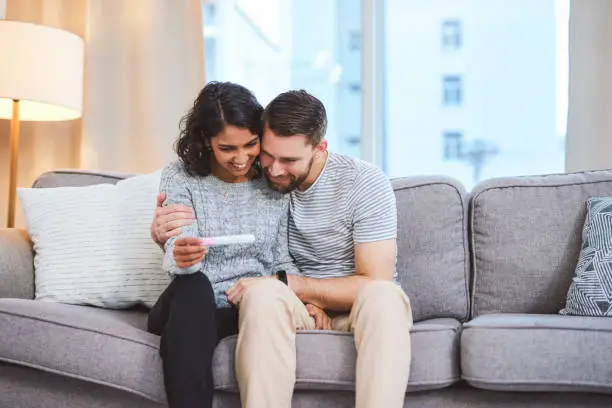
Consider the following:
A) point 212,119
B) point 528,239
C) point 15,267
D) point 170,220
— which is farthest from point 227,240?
point 528,239

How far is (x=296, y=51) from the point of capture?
127 inches

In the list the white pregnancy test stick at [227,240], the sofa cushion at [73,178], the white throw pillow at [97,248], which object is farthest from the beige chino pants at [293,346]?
the sofa cushion at [73,178]

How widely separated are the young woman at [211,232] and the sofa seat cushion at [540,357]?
53 cm

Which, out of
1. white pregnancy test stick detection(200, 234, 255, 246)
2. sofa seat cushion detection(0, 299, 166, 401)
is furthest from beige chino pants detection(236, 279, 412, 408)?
sofa seat cushion detection(0, 299, 166, 401)

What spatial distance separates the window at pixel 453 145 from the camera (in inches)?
121

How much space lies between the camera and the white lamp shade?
2.62m

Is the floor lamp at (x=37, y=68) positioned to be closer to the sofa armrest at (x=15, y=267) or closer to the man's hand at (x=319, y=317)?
the sofa armrest at (x=15, y=267)

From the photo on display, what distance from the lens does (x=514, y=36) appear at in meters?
3.01

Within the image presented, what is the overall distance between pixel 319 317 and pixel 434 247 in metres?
0.46

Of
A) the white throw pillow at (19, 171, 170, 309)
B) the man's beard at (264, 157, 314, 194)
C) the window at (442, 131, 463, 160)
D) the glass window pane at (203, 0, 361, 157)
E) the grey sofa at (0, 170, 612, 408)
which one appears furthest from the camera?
the glass window pane at (203, 0, 361, 157)

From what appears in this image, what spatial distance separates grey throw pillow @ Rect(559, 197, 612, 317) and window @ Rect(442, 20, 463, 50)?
1.35 meters

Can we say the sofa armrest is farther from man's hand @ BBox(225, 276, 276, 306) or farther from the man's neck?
the man's neck

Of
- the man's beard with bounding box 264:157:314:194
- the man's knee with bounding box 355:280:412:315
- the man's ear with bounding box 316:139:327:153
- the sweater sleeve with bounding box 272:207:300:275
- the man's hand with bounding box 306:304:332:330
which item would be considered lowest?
the man's hand with bounding box 306:304:332:330

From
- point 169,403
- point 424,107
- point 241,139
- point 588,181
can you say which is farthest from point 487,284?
point 424,107
